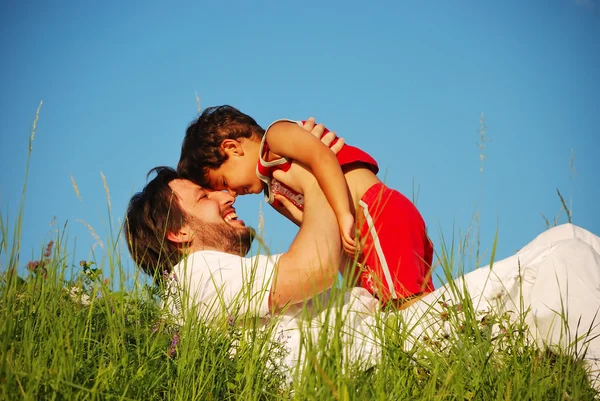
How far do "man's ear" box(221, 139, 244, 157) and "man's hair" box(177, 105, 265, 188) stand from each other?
0.10 ft

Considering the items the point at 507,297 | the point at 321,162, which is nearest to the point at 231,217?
the point at 321,162

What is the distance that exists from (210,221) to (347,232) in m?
1.11

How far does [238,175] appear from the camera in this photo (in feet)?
15.1

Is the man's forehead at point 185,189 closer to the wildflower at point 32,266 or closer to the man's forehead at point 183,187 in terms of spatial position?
the man's forehead at point 183,187

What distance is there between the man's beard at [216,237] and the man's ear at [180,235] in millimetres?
44

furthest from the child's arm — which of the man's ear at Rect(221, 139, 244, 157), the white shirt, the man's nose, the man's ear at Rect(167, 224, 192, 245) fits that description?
the man's ear at Rect(167, 224, 192, 245)

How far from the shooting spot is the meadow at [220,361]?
2102 millimetres

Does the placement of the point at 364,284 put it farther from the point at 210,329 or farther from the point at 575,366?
the point at 575,366

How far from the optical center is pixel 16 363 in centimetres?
216

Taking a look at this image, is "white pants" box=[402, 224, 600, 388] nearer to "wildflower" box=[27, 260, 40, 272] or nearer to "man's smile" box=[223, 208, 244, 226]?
"man's smile" box=[223, 208, 244, 226]

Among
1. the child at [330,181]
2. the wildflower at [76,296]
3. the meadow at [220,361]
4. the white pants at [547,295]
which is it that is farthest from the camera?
the child at [330,181]

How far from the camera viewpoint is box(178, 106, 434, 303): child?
3527mm

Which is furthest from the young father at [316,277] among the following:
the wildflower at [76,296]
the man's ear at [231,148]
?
the man's ear at [231,148]

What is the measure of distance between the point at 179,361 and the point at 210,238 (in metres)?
1.63
